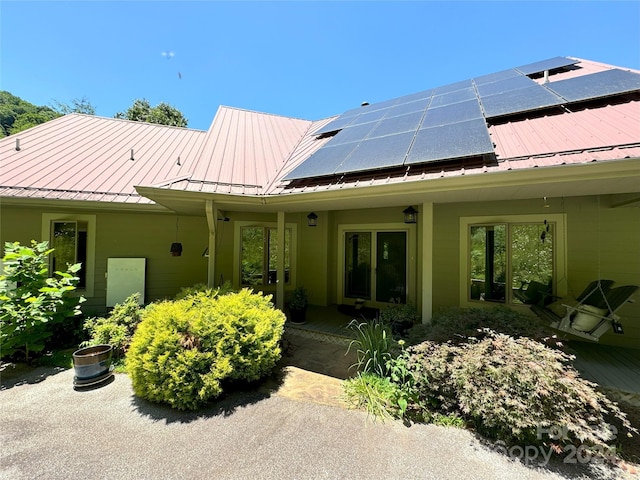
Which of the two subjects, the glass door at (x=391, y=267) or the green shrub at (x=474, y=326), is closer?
the green shrub at (x=474, y=326)

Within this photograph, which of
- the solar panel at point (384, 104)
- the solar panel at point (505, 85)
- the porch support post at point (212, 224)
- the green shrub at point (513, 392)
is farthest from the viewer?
the solar panel at point (384, 104)

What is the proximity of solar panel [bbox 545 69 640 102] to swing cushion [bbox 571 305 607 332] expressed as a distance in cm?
337

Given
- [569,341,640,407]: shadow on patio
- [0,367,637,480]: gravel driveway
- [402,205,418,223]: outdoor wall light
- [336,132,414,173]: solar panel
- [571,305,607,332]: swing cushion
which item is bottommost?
[0,367,637,480]: gravel driveway

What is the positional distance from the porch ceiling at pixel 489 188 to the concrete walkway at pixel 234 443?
2876 millimetres

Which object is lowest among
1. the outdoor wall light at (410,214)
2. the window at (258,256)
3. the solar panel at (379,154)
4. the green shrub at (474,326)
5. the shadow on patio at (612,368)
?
the shadow on patio at (612,368)

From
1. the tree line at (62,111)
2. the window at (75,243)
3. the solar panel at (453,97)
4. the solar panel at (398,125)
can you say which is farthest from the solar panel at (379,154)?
the tree line at (62,111)

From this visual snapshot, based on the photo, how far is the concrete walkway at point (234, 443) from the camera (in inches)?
91.2

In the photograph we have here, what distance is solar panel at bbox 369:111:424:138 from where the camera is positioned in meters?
5.26

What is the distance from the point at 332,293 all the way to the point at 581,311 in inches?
204

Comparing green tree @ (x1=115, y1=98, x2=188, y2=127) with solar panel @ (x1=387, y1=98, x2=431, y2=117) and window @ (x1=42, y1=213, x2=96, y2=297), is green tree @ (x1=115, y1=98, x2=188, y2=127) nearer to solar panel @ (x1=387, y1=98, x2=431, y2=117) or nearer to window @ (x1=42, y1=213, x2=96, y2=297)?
window @ (x1=42, y1=213, x2=96, y2=297)

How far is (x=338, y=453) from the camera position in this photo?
8.29 feet

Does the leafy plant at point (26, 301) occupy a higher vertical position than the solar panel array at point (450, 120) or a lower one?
lower

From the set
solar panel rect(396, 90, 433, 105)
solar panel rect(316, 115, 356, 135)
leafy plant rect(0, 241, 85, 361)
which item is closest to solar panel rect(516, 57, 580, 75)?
solar panel rect(396, 90, 433, 105)

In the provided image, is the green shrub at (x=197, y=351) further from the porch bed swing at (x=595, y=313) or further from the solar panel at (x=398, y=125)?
the solar panel at (x=398, y=125)
